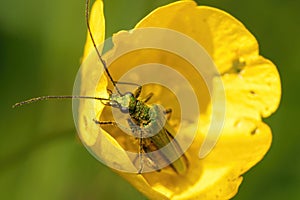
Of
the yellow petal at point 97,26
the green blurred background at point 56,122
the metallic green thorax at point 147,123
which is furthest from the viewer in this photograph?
the green blurred background at point 56,122

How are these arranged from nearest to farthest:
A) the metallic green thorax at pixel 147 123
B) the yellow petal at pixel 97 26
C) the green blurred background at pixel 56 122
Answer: the yellow petal at pixel 97 26 < the metallic green thorax at pixel 147 123 < the green blurred background at pixel 56 122

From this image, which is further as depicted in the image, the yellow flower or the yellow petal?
the yellow flower

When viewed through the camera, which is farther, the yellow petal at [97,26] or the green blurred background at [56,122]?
the green blurred background at [56,122]

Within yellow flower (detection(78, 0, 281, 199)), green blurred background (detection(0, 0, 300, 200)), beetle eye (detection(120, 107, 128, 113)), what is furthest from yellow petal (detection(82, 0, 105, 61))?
green blurred background (detection(0, 0, 300, 200))

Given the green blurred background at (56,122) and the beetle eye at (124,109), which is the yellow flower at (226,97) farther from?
the green blurred background at (56,122)

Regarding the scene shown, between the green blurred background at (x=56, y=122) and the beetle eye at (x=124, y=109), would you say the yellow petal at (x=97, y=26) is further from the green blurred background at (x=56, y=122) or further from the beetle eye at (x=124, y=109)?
the green blurred background at (x=56, y=122)

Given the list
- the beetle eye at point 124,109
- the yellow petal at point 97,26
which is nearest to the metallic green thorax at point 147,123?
the beetle eye at point 124,109

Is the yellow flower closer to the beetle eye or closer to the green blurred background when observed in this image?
the beetle eye

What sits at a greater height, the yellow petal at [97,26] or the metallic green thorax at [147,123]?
the yellow petal at [97,26]
